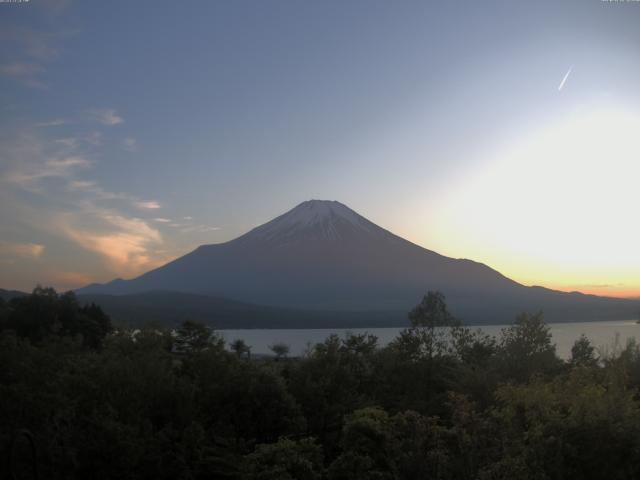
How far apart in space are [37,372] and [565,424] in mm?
10175

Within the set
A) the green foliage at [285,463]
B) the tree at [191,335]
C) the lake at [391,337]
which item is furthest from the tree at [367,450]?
the tree at [191,335]

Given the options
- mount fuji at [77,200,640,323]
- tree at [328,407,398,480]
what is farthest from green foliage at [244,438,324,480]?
mount fuji at [77,200,640,323]

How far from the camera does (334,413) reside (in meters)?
13.3

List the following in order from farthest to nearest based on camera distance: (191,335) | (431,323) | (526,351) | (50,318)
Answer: (50,318) → (191,335) → (431,323) → (526,351)

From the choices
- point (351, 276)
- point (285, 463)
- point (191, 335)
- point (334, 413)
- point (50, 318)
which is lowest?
point (285, 463)

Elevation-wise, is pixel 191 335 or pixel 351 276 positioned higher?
pixel 351 276

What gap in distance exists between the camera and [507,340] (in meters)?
16.1

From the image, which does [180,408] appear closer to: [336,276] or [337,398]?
[337,398]

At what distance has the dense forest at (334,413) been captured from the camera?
25.8 ft

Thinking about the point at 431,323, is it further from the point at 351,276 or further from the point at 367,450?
the point at 351,276

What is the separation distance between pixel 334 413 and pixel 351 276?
14793cm

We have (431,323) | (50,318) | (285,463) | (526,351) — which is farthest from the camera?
(50,318)

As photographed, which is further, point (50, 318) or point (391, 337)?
point (391, 337)

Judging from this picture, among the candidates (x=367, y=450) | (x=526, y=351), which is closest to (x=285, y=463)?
(x=367, y=450)
